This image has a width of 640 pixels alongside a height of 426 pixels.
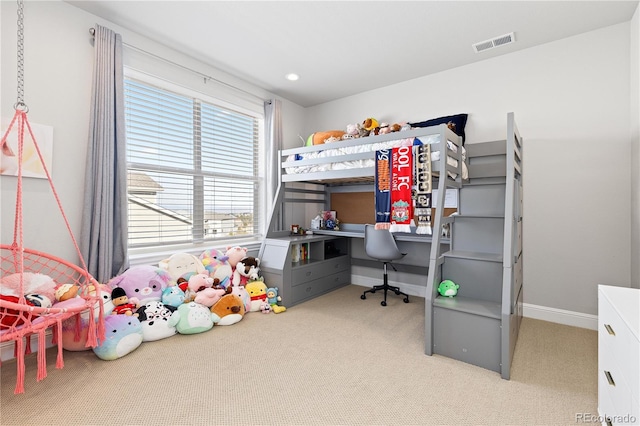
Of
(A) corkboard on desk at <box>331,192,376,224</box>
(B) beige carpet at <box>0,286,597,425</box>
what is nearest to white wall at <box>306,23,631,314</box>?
(B) beige carpet at <box>0,286,597,425</box>

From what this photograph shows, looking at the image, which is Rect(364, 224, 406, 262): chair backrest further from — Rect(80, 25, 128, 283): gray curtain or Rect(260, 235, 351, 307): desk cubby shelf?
Rect(80, 25, 128, 283): gray curtain

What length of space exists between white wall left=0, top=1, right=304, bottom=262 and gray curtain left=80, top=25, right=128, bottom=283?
0.09 meters

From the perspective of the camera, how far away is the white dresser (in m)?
1.14

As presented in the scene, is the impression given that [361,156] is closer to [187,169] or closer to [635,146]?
[187,169]

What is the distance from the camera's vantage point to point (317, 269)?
12.4ft

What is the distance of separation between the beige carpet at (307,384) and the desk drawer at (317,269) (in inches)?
32.7

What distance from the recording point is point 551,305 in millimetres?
2996

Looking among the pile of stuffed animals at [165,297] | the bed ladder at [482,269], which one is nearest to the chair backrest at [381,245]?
the bed ladder at [482,269]

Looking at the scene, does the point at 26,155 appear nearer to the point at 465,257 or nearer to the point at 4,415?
the point at 4,415

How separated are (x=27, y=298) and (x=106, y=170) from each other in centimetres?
110

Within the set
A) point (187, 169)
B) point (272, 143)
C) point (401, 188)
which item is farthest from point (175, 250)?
point (401, 188)

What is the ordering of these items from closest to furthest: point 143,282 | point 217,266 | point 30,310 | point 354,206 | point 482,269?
1. point 30,310
2. point 482,269
3. point 143,282
4. point 217,266
5. point 354,206

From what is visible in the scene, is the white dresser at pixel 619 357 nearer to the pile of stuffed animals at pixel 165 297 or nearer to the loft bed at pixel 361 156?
the loft bed at pixel 361 156

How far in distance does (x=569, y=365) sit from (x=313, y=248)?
2728 mm
